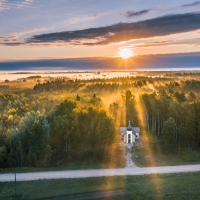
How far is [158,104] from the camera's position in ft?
255

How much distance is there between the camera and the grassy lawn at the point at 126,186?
39.0 meters

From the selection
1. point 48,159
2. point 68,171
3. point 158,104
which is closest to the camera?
point 68,171

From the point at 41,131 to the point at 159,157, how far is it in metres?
22.2

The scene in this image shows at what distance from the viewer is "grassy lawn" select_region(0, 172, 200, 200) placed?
38969 mm

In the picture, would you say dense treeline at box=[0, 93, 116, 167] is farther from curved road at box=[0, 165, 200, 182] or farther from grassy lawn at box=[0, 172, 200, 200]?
grassy lawn at box=[0, 172, 200, 200]

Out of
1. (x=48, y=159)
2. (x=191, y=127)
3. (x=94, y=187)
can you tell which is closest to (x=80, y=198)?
(x=94, y=187)

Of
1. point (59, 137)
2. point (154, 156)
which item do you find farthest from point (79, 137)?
point (154, 156)

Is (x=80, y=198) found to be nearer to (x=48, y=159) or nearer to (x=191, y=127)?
(x=48, y=159)

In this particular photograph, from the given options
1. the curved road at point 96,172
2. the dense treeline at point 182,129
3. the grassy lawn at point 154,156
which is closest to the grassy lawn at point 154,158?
the grassy lawn at point 154,156

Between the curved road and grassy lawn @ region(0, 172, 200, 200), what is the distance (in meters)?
2.06

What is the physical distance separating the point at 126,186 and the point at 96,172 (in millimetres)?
8305

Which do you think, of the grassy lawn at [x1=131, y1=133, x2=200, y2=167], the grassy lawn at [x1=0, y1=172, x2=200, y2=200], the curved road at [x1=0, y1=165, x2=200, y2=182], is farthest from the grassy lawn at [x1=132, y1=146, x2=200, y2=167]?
the grassy lawn at [x1=0, y1=172, x2=200, y2=200]

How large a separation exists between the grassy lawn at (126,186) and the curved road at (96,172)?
206cm

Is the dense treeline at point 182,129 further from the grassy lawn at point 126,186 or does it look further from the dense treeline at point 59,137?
the grassy lawn at point 126,186
